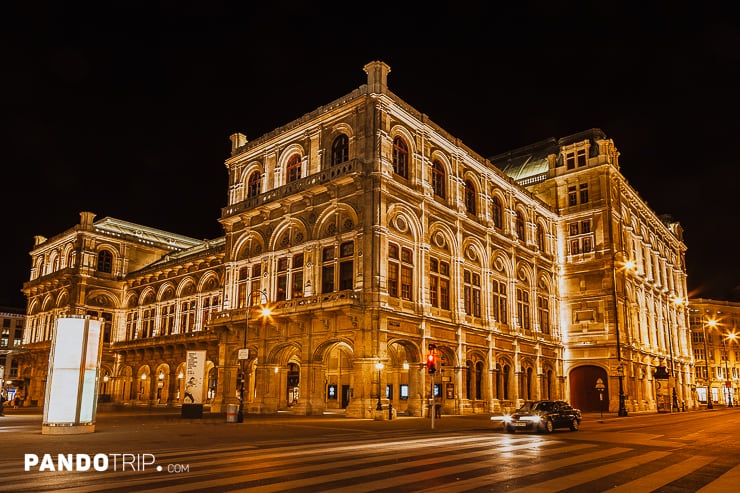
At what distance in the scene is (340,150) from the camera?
131ft

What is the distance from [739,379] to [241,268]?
9101 cm

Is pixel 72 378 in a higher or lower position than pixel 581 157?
lower

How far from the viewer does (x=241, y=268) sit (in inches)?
1741

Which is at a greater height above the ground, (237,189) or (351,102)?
(351,102)

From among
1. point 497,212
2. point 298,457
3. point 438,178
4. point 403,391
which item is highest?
point 438,178

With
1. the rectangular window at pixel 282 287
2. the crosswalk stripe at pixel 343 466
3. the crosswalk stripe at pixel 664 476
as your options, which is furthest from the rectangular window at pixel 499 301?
the crosswalk stripe at pixel 664 476

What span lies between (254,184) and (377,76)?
13449 millimetres

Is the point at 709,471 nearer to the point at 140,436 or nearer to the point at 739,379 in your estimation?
the point at 140,436

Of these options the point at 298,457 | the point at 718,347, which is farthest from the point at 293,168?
the point at 718,347

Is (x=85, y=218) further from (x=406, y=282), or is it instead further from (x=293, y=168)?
(x=406, y=282)

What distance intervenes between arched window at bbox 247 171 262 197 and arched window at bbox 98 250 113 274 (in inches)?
1243

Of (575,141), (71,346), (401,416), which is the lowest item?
(401,416)

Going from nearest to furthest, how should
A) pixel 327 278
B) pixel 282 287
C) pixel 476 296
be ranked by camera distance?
pixel 327 278
pixel 282 287
pixel 476 296

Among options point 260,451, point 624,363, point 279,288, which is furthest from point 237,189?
point 624,363
